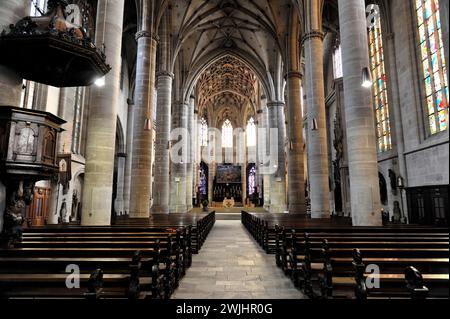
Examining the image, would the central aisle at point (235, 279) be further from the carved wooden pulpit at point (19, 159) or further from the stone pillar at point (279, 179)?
the stone pillar at point (279, 179)

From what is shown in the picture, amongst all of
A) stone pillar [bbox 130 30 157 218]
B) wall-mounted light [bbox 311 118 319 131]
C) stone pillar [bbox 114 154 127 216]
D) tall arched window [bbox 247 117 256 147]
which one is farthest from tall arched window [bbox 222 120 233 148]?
wall-mounted light [bbox 311 118 319 131]

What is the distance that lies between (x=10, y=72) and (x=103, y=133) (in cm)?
296

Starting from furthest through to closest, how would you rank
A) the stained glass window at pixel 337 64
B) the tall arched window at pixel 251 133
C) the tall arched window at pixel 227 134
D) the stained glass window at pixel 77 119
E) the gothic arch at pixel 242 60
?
the tall arched window at pixel 227 134
the tall arched window at pixel 251 133
the gothic arch at pixel 242 60
the stained glass window at pixel 337 64
the stained glass window at pixel 77 119

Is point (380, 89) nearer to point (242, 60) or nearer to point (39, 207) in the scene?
point (242, 60)

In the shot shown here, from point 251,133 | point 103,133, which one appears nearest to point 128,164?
point 103,133

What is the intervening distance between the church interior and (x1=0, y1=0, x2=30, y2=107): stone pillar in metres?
0.02

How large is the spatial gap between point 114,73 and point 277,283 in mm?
7163

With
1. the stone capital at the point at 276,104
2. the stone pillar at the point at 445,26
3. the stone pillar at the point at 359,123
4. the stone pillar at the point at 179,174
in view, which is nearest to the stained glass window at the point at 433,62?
the stone pillar at the point at 359,123

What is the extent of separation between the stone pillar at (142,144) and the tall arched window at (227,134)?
106 feet

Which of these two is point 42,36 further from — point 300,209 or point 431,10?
point 300,209

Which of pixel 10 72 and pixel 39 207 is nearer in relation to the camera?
pixel 10 72

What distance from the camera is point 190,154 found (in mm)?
27766

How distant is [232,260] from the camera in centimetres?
695

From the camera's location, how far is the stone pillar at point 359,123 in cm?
770
